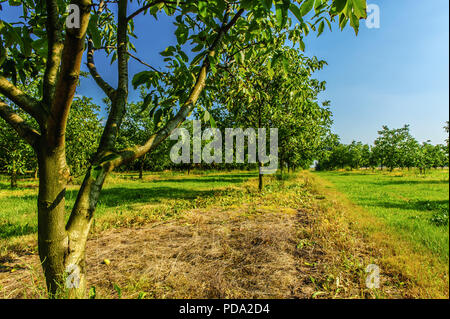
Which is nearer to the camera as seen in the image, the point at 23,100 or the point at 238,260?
the point at 23,100

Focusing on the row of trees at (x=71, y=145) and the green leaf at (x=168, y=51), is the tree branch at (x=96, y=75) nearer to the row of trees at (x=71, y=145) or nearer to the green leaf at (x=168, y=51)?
the green leaf at (x=168, y=51)

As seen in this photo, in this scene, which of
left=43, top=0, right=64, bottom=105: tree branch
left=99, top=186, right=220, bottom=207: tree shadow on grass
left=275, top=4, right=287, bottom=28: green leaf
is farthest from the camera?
left=99, top=186, right=220, bottom=207: tree shadow on grass

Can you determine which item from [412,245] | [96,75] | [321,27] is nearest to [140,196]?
[96,75]

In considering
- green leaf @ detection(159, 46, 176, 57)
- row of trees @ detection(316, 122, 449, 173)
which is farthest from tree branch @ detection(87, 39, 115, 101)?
row of trees @ detection(316, 122, 449, 173)

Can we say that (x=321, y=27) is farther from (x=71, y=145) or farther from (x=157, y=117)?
(x=71, y=145)

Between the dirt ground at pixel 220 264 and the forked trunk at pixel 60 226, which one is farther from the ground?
the forked trunk at pixel 60 226

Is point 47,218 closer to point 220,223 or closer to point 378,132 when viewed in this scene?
point 220,223

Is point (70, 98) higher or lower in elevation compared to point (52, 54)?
lower

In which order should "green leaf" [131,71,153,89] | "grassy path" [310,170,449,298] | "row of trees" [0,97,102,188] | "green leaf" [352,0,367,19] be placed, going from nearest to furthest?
"green leaf" [352,0,367,19]
"green leaf" [131,71,153,89]
"grassy path" [310,170,449,298]
"row of trees" [0,97,102,188]

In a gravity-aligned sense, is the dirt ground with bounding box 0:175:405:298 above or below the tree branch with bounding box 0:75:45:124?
below

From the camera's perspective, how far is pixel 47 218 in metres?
1.87

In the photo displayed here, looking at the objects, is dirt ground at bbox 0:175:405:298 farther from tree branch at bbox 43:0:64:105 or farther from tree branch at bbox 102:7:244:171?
tree branch at bbox 43:0:64:105

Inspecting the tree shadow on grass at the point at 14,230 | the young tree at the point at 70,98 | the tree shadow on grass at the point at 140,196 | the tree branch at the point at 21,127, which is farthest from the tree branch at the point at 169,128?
the tree shadow on grass at the point at 140,196
